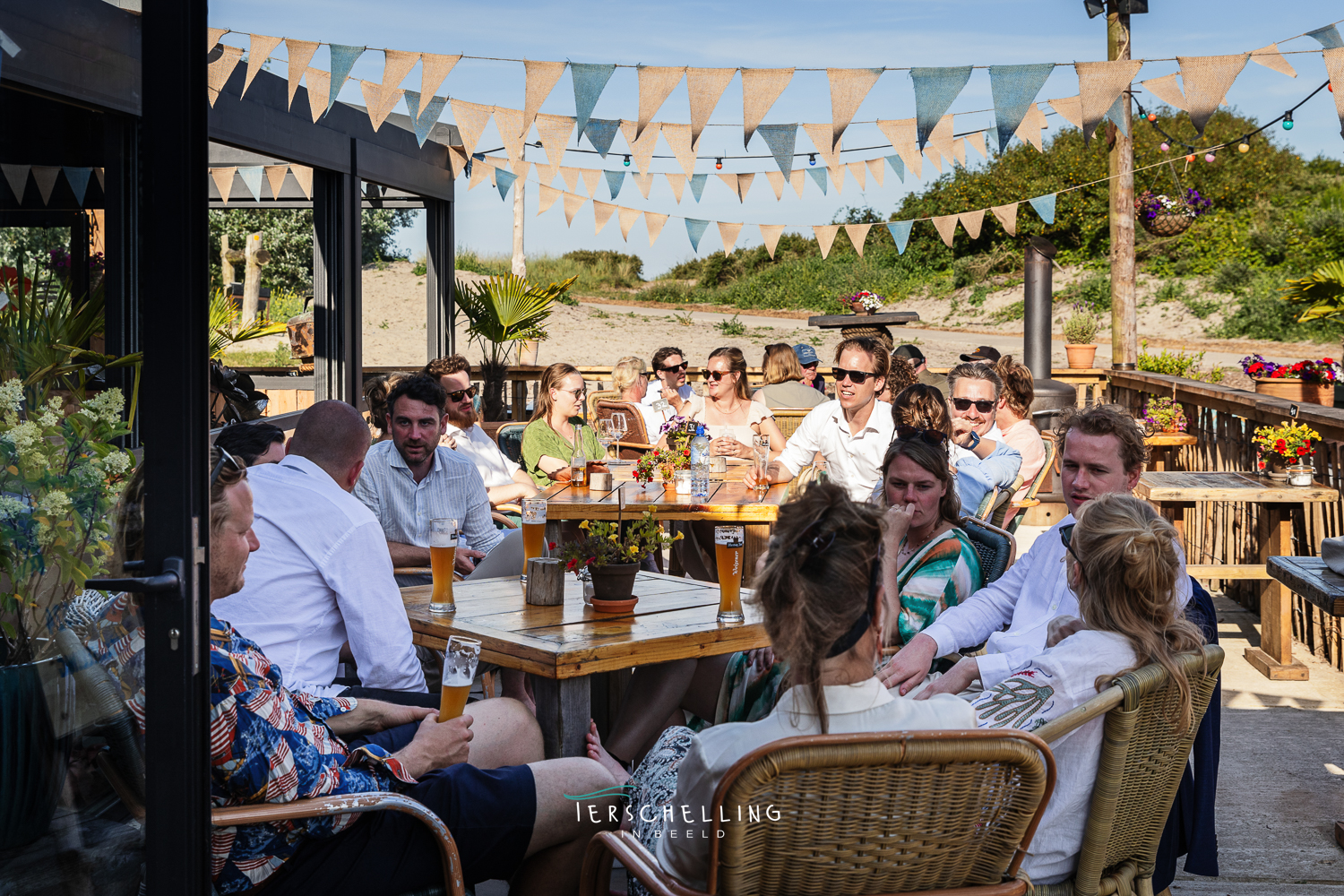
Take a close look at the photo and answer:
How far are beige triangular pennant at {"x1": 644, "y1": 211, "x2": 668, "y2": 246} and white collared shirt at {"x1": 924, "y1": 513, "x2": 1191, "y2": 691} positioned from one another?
7143 millimetres

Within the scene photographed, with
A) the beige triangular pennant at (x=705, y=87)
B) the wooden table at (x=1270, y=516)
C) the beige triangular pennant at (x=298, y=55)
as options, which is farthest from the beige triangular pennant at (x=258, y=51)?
the wooden table at (x=1270, y=516)

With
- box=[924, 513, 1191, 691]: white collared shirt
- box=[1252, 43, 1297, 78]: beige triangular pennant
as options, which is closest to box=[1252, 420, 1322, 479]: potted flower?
box=[1252, 43, 1297, 78]: beige triangular pennant

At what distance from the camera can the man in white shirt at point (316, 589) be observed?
2.24 meters

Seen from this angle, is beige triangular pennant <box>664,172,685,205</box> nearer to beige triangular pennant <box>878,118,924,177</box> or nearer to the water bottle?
beige triangular pennant <box>878,118,924,177</box>

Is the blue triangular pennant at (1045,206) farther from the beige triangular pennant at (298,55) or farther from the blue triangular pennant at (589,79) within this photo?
the beige triangular pennant at (298,55)

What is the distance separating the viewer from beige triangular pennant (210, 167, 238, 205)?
7758mm

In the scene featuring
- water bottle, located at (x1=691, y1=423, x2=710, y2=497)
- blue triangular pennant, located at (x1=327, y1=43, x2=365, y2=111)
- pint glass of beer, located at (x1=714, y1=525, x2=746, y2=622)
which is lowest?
pint glass of beer, located at (x1=714, y1=525, x2=746, y2=622)

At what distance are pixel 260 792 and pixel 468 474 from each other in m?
2.25

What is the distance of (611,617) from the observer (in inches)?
97.5

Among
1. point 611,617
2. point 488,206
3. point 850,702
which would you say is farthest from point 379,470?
point 488,206

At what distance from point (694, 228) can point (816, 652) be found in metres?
7.94

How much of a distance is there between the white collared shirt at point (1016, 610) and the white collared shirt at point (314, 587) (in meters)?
1.26

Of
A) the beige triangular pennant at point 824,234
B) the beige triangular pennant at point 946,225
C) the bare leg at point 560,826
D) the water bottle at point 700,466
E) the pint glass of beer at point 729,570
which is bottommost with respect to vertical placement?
the bare leg at point 560,826

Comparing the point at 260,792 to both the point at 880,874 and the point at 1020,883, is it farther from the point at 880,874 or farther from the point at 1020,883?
the point at 1020,883
